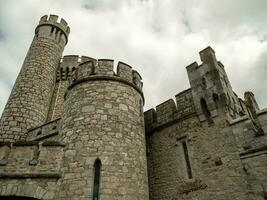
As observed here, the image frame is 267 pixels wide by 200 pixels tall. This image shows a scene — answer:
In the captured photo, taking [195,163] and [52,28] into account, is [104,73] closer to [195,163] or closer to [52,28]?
[195,163]

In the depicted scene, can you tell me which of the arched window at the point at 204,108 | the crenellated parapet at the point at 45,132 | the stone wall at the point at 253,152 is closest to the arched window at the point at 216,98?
the arched window at the point at 204,108

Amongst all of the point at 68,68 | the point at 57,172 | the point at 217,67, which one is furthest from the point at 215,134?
the point at 68,68

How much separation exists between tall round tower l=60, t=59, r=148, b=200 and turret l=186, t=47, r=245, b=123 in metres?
2.06

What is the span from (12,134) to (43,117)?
1.95 metres

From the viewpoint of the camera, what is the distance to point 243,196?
225 inches

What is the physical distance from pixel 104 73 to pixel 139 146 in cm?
270

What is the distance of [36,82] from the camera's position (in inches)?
499

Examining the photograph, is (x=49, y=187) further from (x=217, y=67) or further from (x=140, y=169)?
(x=217, y=67)

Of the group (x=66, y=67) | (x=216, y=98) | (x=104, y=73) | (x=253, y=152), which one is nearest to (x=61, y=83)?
(x=66, y=67)

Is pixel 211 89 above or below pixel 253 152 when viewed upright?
above

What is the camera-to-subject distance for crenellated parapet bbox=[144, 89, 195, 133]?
802 centimetres

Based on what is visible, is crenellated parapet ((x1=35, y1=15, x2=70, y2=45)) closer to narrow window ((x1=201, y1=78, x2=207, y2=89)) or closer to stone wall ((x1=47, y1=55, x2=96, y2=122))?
stone wall ((x1=47, y1=55, x2=96, y2=122))

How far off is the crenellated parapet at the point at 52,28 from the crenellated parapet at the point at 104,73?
856 centimetres

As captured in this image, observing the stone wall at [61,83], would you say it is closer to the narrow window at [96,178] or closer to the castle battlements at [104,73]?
the castle battlements at [104,73]
